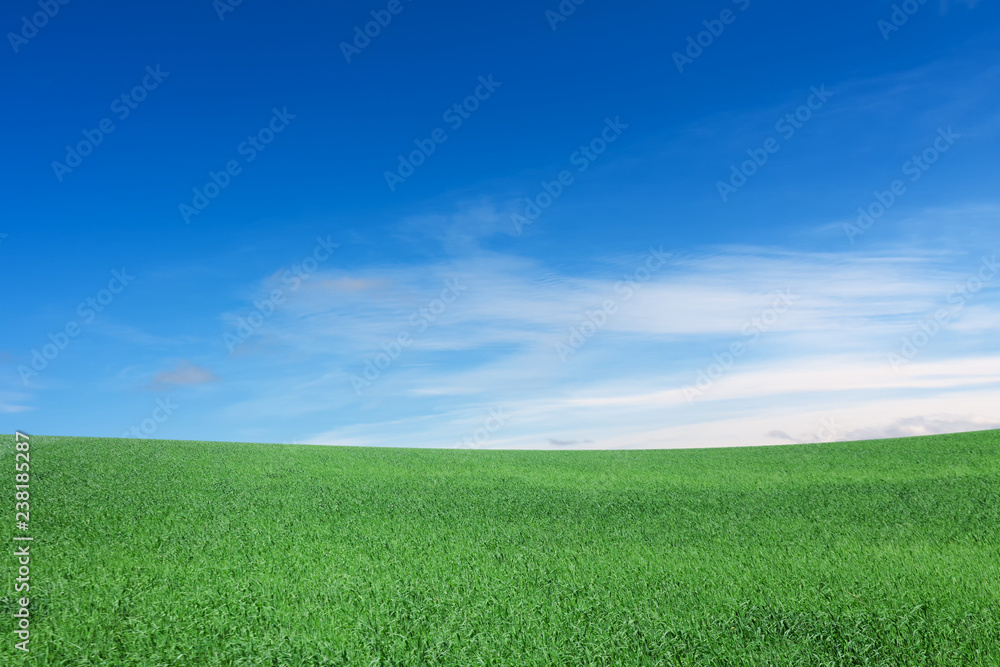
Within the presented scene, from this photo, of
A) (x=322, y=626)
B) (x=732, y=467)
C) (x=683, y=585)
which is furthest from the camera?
(x=732, y=467)

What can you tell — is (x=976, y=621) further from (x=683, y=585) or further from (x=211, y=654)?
(x=211, y=654)

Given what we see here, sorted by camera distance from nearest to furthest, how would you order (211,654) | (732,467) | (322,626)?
(211,654)
(322,626)
(732,467)

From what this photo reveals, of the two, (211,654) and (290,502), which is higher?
(290,502)

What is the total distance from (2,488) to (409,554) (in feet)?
45.6

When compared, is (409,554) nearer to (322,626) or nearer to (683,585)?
(322,626)

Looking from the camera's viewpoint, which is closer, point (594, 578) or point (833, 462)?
point (594, 578)

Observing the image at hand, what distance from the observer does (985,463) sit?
86.7 feet

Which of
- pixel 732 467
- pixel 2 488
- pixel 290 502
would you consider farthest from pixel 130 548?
pixel 732 467

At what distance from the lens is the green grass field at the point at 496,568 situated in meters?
8.68

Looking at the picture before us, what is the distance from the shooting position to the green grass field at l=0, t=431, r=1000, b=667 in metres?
8.68

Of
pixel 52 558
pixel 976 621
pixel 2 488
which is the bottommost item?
pixel 976 621

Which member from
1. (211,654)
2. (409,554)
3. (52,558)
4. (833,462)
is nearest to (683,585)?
(409,554)

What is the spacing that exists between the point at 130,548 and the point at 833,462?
1090 inches

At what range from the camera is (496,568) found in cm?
1200
